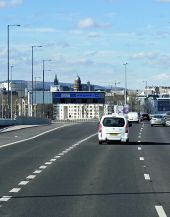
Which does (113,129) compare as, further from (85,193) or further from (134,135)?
(85,193)

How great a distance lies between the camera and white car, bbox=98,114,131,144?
35750 mm

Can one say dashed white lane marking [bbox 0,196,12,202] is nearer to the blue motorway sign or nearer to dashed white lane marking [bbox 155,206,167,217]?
dashed white lane marking [bbox 155,206,167,217]

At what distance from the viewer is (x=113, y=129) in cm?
3569

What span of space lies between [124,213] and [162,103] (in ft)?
347

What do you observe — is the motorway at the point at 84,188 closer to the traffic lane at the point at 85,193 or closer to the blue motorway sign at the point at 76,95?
the traffic lane at the point at 85,193

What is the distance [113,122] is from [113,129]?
0.60 m

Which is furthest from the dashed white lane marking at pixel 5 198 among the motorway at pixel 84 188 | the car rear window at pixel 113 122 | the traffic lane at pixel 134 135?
the traffic lane at pixel 134 135

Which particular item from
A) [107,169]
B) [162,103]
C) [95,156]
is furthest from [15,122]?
[107,169]

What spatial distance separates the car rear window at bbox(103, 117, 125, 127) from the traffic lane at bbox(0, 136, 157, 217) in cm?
1502

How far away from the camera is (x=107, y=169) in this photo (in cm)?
1967

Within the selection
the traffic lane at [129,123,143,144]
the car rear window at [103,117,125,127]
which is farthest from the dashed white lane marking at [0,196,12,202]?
the traffic lane at [129,123,143,144]

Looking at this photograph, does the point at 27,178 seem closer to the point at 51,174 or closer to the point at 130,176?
the point at 51,174

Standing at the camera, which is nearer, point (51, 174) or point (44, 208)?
point (44, 208)

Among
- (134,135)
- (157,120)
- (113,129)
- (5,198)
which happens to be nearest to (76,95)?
(157,120)
